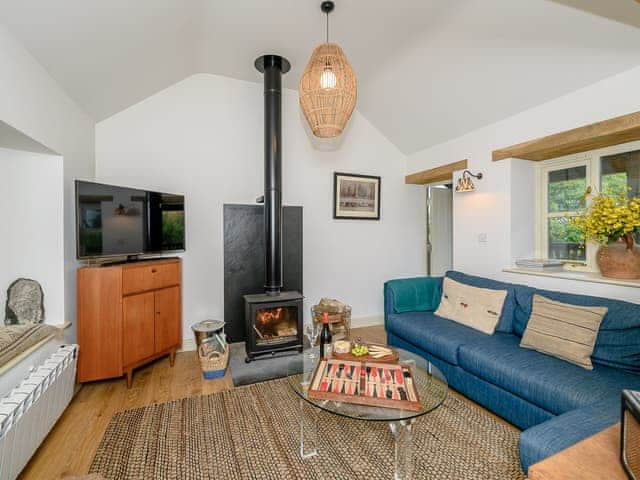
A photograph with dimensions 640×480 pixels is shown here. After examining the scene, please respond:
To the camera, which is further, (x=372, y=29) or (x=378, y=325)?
(x=378, y=325)

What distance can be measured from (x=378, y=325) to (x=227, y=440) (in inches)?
106

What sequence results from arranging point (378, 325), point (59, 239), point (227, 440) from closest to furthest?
point (227, 440)
point (59, 239)
point (378, 325)

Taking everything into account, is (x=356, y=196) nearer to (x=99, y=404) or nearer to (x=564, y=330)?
(x=564, y=330)

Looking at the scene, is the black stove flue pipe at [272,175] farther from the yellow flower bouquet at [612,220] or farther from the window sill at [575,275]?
the yellow flower bouquet at [612,220]

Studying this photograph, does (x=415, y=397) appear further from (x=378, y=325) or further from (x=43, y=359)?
(x=378, y=325)

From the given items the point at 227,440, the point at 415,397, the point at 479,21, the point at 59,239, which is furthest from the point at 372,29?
the point at 227,440

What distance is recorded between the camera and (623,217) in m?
2.13

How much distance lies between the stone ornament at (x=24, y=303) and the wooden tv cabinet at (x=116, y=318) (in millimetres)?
238

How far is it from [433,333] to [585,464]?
178 cm

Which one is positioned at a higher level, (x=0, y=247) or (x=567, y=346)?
(x=0, y=247)

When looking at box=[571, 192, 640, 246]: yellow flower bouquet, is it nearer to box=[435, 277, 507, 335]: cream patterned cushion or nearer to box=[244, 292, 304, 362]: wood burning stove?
box=[435, 277, 507, 335]: cream patterned cushion

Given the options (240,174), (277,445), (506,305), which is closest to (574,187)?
(506,305)

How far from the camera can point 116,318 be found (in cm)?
239

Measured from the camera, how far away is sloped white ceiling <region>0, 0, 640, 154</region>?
1927 millimetres
